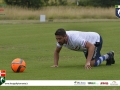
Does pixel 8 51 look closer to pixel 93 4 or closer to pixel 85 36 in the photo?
pixel 85 36

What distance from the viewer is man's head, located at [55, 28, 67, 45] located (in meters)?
14.0

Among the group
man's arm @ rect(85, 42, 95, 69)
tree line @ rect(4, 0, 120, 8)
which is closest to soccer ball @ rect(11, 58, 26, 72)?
man's arm @ rect(85, 42, 95, 69)

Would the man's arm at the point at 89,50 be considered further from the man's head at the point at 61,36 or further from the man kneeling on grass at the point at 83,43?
the man's head at the point at 61,36

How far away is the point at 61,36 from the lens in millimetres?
14016

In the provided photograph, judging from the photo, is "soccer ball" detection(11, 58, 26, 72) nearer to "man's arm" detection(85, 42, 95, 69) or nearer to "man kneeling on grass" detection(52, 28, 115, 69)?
"man kneeling on grass" detection(52, 28, 115, 69)

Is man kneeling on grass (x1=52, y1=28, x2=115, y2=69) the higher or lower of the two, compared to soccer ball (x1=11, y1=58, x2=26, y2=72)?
higher

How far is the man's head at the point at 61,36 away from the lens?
13961 millimetres

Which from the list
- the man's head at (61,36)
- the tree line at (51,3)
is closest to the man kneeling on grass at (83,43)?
the man's head at (61,36)

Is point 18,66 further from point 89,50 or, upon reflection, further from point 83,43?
point 89,50

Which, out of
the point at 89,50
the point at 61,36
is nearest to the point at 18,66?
the point at 61,36

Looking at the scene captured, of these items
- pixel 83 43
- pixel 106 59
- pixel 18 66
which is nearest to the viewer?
pixel 18 66

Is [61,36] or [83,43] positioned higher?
[61,36]

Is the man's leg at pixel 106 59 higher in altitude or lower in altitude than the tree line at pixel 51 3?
higher

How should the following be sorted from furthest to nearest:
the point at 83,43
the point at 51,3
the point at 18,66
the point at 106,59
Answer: the point at 51,3 < the point at 106,59 < the point at 83,43 < the point at 18,66
